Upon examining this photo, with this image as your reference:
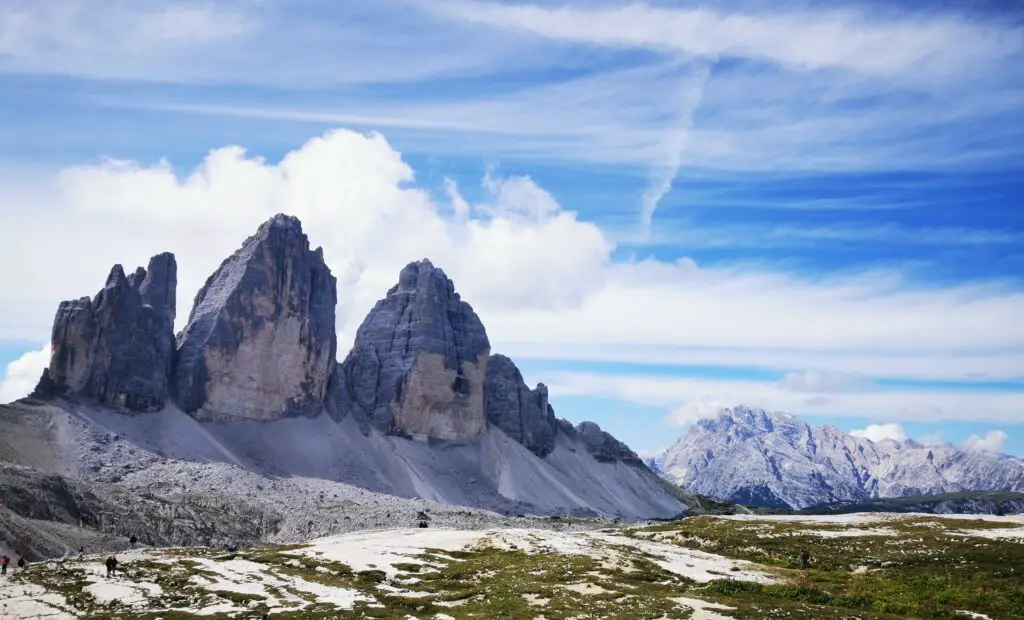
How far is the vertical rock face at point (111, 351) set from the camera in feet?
584

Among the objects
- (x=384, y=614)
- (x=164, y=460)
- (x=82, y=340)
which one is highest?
(x=82, y=340)

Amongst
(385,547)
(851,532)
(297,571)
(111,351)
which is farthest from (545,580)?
(111,351)

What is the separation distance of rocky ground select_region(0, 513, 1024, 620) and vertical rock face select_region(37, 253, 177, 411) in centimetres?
11671

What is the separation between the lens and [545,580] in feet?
190

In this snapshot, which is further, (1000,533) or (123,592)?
(1000,533)

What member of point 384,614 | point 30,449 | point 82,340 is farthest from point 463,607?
point 82,340

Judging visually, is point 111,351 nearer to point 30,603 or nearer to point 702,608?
point 30,603

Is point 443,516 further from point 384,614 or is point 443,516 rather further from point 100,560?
point 384,614

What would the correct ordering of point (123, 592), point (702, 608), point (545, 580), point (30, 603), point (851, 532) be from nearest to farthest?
1. point (702, 608)
2. point (30, 603)
3. point (123, 592)
4. point (545, 580)
5. point (851, 532)

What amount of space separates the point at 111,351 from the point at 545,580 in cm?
15350

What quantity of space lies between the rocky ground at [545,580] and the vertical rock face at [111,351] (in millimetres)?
116707

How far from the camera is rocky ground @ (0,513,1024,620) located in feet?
161

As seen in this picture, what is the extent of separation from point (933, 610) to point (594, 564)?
2324 centimetres

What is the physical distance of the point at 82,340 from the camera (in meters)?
180
